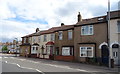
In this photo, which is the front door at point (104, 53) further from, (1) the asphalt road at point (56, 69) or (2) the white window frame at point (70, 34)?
(2) the white window frame at point (70, 34)

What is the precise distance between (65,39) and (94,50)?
8839 mm

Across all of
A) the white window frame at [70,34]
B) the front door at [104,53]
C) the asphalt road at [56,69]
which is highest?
the white window frame at [70,34]

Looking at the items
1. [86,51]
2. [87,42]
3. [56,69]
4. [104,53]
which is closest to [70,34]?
[87,42]

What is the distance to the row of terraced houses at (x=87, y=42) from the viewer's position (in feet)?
80.1

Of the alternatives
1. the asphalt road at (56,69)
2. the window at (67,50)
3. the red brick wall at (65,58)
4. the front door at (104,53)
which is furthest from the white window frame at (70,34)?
the asphalt road at (56,69)

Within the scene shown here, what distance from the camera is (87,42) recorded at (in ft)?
91.5

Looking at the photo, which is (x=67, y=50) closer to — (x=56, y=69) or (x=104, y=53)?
(x=104, y=53)

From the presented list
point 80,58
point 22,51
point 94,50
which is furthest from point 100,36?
point 22,51

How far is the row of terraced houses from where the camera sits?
80.1 ft

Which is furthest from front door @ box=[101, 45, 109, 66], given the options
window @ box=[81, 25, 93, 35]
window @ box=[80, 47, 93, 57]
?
window @ box=[81, 25, 93, 35]

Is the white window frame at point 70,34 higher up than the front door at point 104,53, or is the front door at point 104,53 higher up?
the white window frame at point 70,34

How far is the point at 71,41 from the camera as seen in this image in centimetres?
3262

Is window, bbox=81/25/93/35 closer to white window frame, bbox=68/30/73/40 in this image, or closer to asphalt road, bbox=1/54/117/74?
white window frame, bbox=68/30/73/40

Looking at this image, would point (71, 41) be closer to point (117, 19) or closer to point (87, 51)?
point (87, 51)
